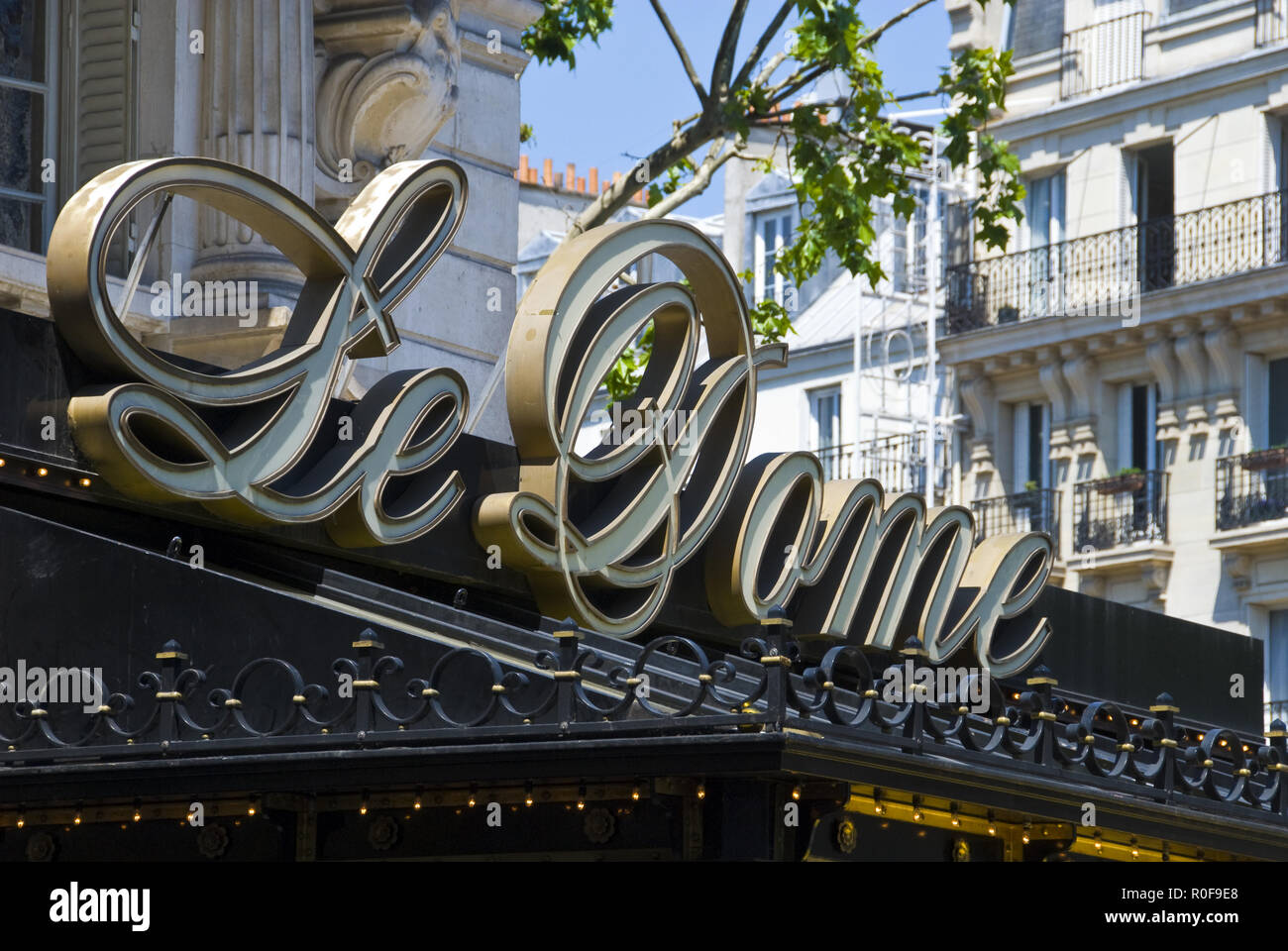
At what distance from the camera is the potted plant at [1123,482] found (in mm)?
34688

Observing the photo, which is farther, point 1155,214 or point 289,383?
point 1155,214

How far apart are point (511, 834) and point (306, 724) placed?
1041 millimetres

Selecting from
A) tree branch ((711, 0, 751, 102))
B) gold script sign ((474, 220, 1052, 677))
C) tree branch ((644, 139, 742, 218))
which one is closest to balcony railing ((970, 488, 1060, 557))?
tree branch ((644, 139, 742, 218))

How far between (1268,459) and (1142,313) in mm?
2996

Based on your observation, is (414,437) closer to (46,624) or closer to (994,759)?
(46,624)

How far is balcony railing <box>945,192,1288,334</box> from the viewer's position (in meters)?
33.9

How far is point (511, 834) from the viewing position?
11594mm

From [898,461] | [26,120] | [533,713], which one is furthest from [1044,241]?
[533,713]

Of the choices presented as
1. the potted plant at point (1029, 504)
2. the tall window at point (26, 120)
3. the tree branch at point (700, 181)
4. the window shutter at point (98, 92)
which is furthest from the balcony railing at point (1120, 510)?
the tall window at point (26, 120)

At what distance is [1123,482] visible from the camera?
114ft

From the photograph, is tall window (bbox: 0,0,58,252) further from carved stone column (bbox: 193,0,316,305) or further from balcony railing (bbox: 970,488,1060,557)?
balcony railing (bbox: 970,488,1060,557)

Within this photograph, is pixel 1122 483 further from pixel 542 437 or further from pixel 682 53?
pixel 542 437

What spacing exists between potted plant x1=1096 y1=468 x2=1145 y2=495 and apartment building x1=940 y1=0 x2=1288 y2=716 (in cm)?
3
